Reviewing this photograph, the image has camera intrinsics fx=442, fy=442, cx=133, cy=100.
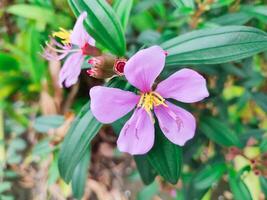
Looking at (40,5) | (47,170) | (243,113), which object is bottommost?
(243,113)

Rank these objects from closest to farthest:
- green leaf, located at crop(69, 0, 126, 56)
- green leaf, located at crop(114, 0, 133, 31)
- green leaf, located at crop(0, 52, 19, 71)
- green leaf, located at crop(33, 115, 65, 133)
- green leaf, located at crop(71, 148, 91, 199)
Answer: green leaf, located at crop(69, 0, 126, 56)
green leaf, located at crop(114, 0, 133, 31)
green leaf, located at crop(71, 148, 91, 199)
green leaf, located at crop(33, 115, 65, 133)
green leaf, located at crop(0, 52, 19, 71)

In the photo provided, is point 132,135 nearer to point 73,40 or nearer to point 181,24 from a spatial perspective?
point 73,40

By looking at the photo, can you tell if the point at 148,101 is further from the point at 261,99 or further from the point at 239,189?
the point at 261,99

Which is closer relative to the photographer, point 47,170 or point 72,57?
point 72,57

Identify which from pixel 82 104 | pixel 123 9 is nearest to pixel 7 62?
pixel 82 104

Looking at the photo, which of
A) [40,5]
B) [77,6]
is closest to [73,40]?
[77,6]

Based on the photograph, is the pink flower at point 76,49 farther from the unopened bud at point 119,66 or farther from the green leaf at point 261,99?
the green leaf at point 261,99

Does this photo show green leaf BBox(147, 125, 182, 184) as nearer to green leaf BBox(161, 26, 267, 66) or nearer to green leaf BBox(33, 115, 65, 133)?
green leaf BBox(161, 26, 267, 66)

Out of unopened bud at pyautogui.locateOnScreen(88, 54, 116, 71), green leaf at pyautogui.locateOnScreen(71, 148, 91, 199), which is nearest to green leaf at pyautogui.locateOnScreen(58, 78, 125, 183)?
unopened bud at pyautogui.locateOnScreen(88, 54, 116, 71)
